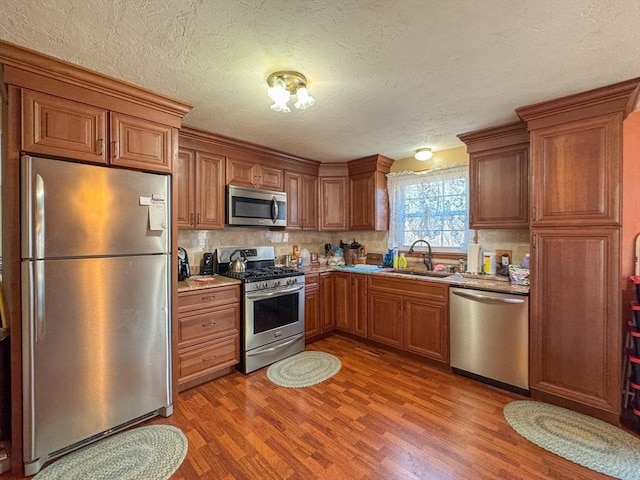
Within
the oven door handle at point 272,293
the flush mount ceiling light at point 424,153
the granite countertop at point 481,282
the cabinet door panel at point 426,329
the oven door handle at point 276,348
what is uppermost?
the flush mount ceiling light at point 424,153

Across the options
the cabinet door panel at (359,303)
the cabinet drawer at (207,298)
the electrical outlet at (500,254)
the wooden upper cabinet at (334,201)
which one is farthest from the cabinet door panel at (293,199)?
the electrical outlet at (500,254)

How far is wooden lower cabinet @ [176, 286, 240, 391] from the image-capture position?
95.7 inches

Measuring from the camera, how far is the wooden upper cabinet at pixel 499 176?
264 cm

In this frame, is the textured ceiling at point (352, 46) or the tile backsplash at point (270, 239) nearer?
the textured ceiling at point (352, 46)

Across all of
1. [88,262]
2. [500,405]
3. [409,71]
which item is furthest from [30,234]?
[500,405]

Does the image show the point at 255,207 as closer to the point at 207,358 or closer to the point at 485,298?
the point at 207,358

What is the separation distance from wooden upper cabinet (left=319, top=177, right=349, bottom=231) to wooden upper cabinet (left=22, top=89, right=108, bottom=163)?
2667 millimetres

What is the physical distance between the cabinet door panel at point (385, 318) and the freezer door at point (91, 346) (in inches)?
85.6

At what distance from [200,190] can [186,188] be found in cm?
14

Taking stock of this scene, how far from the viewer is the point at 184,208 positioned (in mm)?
2785

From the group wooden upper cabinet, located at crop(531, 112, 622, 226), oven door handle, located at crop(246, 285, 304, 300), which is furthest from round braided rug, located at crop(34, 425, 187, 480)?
wooden upper cabinet, located at crop(531, 112, 622, 226)

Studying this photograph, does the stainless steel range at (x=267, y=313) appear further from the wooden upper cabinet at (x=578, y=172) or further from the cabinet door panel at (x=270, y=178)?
the wooden upper cabinet at (x=578, y=172)

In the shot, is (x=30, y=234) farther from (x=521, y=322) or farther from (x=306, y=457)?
(x=521, y=322)

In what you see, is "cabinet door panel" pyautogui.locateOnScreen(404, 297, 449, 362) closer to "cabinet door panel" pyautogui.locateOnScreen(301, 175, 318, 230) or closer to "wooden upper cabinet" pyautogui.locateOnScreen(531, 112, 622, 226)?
"wooden upper cabinet" pyautogui.locateOnScreen(531, 112, 622, 226)
